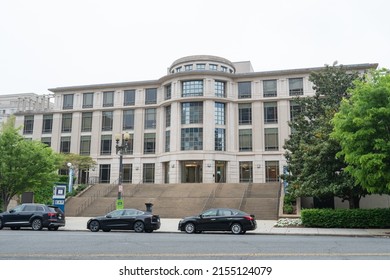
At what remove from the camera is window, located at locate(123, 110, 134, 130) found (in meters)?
49.9

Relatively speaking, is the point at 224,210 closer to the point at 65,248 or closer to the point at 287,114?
the point at 65,248

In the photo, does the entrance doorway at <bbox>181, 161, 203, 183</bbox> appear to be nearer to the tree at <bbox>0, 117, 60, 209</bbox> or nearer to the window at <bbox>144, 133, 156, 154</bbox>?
the window at <bbox>144, 133, 156, 154</bbox>

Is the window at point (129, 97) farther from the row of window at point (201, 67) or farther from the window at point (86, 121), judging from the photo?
the row of window at point (201, 67)

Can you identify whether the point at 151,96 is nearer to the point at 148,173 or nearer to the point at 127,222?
the point at 148,173

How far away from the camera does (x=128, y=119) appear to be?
50125 mm

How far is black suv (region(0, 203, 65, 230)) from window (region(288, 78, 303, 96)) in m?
34.6

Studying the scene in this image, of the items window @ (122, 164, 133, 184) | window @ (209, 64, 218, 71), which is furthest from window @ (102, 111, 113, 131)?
window @ (209, 64, 218, 71)

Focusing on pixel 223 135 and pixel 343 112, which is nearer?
pixel 343 112

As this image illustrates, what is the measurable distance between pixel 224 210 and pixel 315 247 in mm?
7058

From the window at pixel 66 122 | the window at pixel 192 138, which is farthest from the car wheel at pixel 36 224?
the window at pixel 66 122

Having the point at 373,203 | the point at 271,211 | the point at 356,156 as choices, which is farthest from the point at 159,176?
the point at 356,156

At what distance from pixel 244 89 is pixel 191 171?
13104 millimetres

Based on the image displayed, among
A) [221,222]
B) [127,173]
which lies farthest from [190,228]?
[127,173]

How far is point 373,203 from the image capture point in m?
29.0
